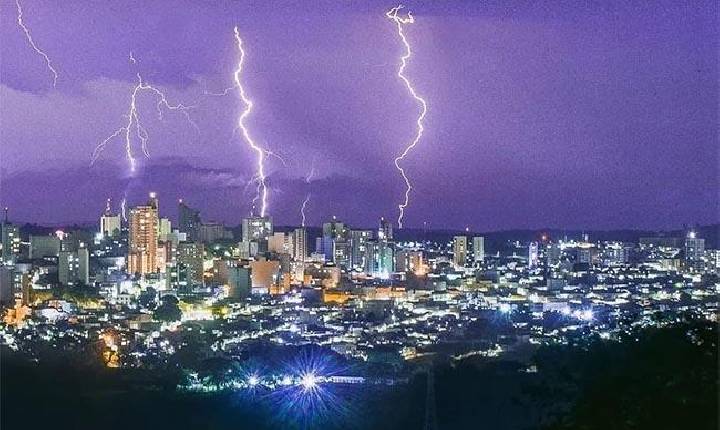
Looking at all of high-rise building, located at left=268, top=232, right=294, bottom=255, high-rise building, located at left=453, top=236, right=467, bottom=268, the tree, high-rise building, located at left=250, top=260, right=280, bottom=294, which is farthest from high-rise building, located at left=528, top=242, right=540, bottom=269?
the tree

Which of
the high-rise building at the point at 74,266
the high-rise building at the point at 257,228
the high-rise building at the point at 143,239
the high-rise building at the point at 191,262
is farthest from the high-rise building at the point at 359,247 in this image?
the high-rise building at the point at 74,266

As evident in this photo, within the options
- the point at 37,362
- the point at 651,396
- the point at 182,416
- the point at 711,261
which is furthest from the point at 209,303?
the point at 651,396

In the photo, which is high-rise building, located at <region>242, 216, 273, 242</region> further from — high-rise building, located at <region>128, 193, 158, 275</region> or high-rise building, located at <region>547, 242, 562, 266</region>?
high-rise building, located at <region>547, 242, 562, 266</region>

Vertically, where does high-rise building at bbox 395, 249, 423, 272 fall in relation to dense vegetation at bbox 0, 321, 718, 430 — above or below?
above

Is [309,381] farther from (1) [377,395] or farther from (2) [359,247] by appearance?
(2) [359,247]

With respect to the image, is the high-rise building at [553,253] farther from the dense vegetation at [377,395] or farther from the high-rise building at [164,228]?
the dense vegetation at [377,395]

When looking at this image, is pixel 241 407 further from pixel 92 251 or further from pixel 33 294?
pixel 92 251
